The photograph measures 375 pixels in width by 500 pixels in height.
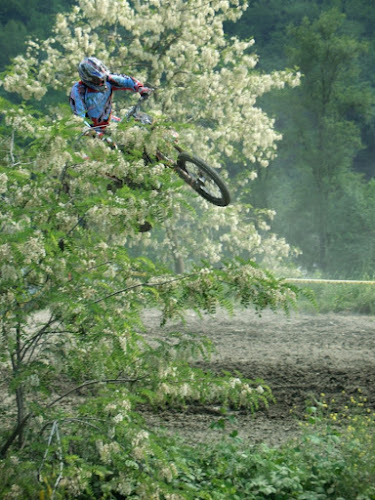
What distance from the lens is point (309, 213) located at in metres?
24.8

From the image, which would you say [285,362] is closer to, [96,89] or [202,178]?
[202,178]

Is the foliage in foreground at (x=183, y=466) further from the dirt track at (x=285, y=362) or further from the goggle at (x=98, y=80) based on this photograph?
the goggle at (x=98, y=80)

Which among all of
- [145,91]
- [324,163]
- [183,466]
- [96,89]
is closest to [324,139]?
[324,163]

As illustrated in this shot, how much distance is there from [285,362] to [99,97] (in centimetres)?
341


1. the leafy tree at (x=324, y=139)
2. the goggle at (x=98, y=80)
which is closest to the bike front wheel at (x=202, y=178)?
the goggle at (x=98, y=80)

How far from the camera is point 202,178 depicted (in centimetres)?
851

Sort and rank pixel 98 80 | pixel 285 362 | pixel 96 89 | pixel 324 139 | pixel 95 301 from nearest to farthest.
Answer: pixel 95 301, pixel 98 80, pixel 96 89, pixel 285 362, pixel 324 139

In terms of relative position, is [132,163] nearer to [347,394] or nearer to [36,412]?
[36,412]

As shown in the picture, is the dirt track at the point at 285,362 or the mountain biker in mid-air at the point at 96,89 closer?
the dirt track at the point at 285,362

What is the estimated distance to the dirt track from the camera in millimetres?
6711

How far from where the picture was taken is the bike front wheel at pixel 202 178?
8.25m

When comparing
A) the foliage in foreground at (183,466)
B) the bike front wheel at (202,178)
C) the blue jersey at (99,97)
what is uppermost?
the blue jersey at (99,97)

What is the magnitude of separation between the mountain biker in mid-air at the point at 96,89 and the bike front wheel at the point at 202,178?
0.91 meters

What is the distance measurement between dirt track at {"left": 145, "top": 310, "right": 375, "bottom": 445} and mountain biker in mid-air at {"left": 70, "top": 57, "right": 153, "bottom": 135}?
2.70 meters
